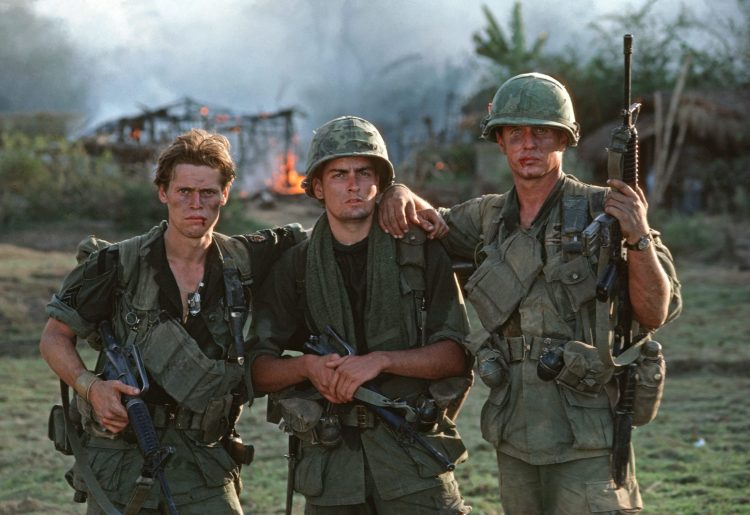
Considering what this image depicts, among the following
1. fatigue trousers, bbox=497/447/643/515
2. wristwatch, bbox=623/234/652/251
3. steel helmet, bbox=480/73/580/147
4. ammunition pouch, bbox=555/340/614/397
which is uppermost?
steel helmet, bbox=480/73/580/147

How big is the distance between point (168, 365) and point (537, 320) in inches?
58.8

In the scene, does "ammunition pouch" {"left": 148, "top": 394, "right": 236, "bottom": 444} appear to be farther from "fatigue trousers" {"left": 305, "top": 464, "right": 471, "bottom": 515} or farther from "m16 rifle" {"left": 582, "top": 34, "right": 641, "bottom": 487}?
"m16 rifle" {"left": 582, "top": 34, "right": 641, "bottom": 487}

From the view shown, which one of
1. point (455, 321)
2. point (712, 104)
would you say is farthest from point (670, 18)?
point (455, 321)

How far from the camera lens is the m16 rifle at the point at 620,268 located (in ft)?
12.4

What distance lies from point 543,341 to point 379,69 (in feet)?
133

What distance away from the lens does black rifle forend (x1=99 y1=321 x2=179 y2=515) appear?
156 inches

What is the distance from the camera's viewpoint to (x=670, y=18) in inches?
1501

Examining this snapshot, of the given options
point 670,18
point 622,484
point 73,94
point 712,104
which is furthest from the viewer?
point 73,94

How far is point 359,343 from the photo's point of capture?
4.21 meters

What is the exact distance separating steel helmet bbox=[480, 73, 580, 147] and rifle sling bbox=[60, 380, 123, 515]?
2.14 m

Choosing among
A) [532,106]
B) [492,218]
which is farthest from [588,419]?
[532,106]

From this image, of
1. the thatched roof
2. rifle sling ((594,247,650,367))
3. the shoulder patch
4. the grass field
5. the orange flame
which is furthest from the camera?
the orange flame

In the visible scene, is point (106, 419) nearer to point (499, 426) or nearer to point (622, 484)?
point (499, 426)

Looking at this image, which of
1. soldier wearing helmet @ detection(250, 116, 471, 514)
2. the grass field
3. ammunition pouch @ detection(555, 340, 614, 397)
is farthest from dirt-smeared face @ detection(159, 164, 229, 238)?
the grass field
